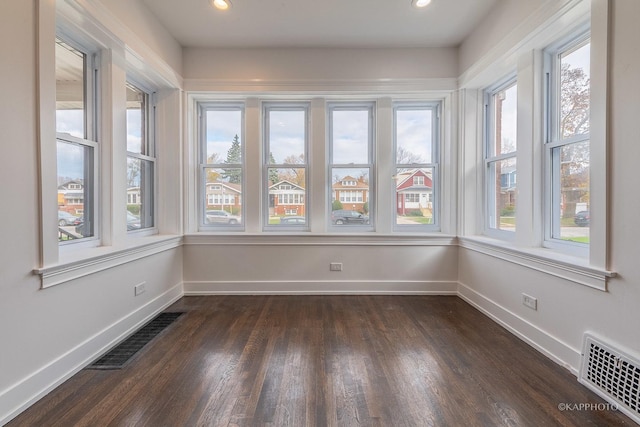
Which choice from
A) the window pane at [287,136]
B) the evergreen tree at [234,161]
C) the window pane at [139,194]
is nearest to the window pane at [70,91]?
the window pane at [139,194]

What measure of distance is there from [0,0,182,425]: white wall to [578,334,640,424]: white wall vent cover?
10.7ft

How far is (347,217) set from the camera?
146 inches

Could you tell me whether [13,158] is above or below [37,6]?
below

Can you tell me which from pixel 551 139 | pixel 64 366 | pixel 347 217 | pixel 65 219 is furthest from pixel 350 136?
pixel 64 366

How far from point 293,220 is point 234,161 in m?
1.06

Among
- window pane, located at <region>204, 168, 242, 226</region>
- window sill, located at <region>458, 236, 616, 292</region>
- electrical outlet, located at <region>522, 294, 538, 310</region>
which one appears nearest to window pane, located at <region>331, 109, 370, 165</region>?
window pane, located at <region>204, 168, 242, 226</region>

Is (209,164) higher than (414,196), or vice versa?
(209,164)

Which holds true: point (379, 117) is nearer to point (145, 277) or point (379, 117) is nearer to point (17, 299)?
point (145, 277)

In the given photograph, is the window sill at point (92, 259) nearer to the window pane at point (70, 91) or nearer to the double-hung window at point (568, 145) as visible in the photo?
the window pane at point (70, 91)

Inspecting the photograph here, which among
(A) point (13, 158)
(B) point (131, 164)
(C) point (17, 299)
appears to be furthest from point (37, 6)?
(C) point (17, 299)

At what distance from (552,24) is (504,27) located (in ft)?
1.84

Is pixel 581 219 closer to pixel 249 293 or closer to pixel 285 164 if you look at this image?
pixel 285 164

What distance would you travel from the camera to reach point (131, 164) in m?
2.88

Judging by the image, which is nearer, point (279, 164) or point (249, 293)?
point (249, 293)
